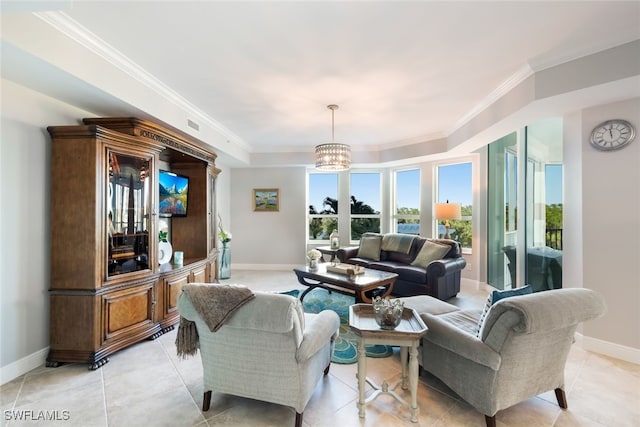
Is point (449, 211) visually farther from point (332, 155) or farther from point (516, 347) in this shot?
point (516, 347)

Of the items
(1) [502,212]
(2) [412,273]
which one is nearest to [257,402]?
(2) [412,273]

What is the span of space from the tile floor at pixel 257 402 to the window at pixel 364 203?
13.9 feet

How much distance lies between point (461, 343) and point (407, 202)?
4.70m

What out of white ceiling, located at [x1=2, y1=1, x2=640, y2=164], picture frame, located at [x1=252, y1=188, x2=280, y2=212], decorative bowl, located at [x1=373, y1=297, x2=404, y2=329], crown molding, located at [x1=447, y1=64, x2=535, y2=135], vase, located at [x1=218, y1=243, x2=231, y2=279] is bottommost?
vase, located at [x1=218, y1=243, x2=231, y2=279]

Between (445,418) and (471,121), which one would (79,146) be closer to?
(445,418)

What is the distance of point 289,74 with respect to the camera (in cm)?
280

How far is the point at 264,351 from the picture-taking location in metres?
1.76

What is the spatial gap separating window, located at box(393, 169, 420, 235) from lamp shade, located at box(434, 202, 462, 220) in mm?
1077

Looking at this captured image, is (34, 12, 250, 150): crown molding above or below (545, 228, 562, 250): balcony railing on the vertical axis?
above

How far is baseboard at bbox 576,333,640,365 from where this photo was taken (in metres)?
2.58

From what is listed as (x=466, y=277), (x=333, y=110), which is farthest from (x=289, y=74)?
(x=466, y=277)

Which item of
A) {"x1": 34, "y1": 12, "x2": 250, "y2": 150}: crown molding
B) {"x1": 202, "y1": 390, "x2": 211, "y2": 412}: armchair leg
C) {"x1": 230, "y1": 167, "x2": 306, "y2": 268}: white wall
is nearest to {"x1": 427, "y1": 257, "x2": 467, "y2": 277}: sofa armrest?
{"x1": 230, "y1": 167, "x2": 306, "y2": 268}: white wall

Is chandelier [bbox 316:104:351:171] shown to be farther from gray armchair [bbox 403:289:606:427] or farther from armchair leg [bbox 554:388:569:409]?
armchair leg [bbox 554:388:569:409]

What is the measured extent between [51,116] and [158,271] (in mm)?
1752
